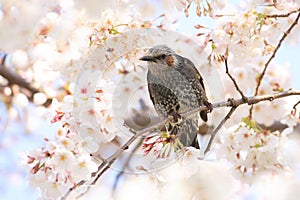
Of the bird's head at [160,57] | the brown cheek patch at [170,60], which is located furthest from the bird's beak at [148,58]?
the brown cheek patch at [170,60]

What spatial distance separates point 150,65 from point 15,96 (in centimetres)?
106

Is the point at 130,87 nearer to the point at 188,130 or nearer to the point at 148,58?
the point at 148,58

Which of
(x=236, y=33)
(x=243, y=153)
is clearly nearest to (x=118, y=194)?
(x=243, y=153)

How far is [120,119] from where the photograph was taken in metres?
2.29

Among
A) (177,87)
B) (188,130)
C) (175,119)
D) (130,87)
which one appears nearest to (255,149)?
(175,119)

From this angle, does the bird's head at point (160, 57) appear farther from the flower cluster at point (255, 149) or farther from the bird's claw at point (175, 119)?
the flower cluster at point (255, 149)

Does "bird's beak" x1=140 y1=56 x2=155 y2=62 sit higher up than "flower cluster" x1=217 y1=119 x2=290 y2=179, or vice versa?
"bird's beak" x1=140 y1=56 x2=155 y2=62

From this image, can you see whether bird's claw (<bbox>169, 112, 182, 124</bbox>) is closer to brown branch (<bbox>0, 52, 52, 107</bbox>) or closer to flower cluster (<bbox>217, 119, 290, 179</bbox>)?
flower cluster (<bbox>217, 119, 290, 179</bbox>)

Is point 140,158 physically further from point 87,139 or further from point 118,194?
point 118,194

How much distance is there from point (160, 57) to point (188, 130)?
1.29 ft

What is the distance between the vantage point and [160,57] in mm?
2697

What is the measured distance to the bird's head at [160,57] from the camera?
2600 millimetres

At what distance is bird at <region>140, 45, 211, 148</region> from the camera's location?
2746 millimetres

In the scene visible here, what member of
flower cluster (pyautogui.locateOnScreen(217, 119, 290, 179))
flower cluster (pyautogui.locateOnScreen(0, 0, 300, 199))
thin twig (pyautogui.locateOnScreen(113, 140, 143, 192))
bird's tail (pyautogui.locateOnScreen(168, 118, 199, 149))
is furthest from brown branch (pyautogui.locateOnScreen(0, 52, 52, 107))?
flower cluster (pyautogui.locateOnScreen(217, 119, 290, 179))
